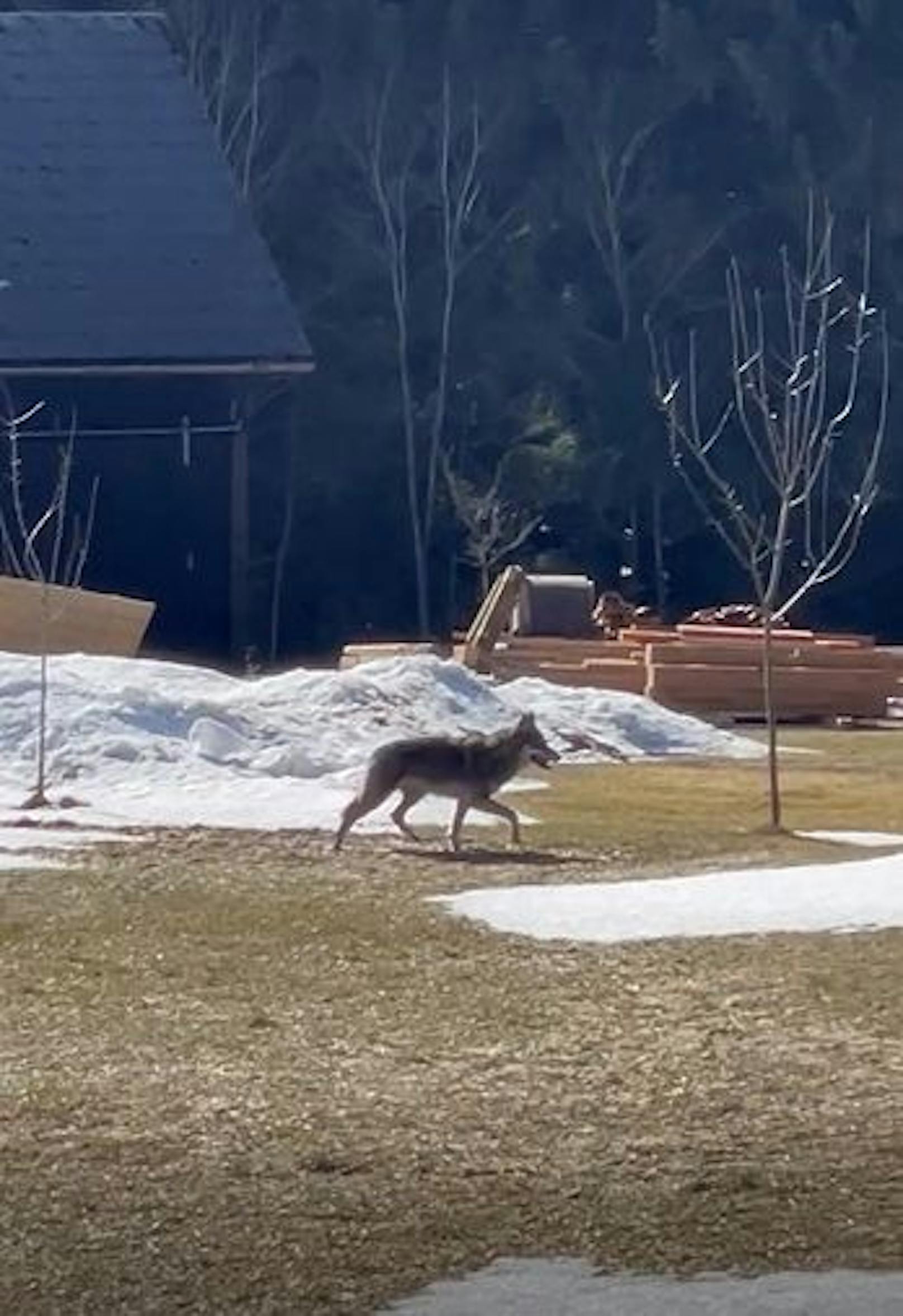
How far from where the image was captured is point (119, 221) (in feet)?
157

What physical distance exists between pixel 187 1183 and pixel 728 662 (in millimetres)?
27554

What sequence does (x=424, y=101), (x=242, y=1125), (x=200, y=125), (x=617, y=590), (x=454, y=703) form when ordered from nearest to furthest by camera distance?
(x=242, y=1125) < (x=454, y=703) < (x=200, y=125) < (x=617, y=590) < (x=424, y=101)

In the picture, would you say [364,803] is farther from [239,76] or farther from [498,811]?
[239,76]

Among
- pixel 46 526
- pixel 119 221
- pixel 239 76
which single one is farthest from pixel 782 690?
pixel 239 76

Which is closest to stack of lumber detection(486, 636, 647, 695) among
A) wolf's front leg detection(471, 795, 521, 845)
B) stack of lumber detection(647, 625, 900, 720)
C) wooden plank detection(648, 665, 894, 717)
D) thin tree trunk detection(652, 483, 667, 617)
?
stack of lumber detection(647, 625, 900, 720)

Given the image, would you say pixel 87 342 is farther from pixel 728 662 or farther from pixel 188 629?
pixel 728 662

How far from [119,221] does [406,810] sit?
1045 inches

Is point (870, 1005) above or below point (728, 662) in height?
above

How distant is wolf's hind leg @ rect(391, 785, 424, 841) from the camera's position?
73.1ft

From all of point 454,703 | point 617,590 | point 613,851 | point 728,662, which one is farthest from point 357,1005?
point 617,590

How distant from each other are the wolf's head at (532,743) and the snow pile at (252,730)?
1.11 m

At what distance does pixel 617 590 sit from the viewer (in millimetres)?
54281

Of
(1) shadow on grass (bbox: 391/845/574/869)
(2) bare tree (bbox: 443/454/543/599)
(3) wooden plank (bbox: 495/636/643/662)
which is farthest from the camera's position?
(2) bare tree (bbox: 443/454/543/599)

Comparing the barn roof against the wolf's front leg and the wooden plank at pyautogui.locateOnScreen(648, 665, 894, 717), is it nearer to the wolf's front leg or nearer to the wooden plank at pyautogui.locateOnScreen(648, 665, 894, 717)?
the wooden plank at pyautogui.locateOnScreen(648, 665, 894, 717)
